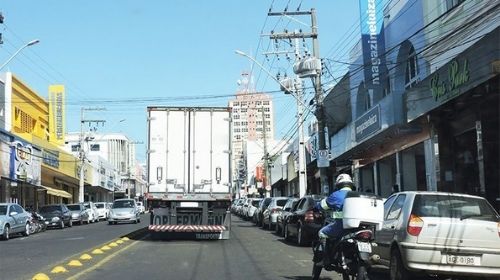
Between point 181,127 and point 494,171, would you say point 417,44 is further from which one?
point 181,127

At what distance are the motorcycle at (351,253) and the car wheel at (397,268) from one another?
114 cm

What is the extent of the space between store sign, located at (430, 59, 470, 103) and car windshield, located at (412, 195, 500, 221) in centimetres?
620

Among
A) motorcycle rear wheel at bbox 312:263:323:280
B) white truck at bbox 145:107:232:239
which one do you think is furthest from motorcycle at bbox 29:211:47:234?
motorcycle rear wheel at bbox 312:263:323:280

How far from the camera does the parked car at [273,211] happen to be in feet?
88.7

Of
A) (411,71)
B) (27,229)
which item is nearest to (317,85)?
(411,71)

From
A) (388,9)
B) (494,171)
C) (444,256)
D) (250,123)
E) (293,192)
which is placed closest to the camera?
(444,256)

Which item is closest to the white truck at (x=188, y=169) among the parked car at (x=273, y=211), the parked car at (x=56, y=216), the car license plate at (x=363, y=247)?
the parked car at (x=273, y=211)

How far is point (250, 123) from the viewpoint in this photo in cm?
7988

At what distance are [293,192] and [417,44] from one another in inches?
1424

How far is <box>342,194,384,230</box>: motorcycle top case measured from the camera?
8539 mm

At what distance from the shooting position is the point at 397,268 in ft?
32.7

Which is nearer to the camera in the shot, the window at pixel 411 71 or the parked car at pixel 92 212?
the window at pixel 411 71

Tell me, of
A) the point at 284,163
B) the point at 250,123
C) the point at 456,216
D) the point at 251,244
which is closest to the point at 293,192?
the point at 284,163

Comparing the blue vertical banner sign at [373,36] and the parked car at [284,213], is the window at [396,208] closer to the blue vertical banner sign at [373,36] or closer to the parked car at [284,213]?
the parked car at [284,213]
